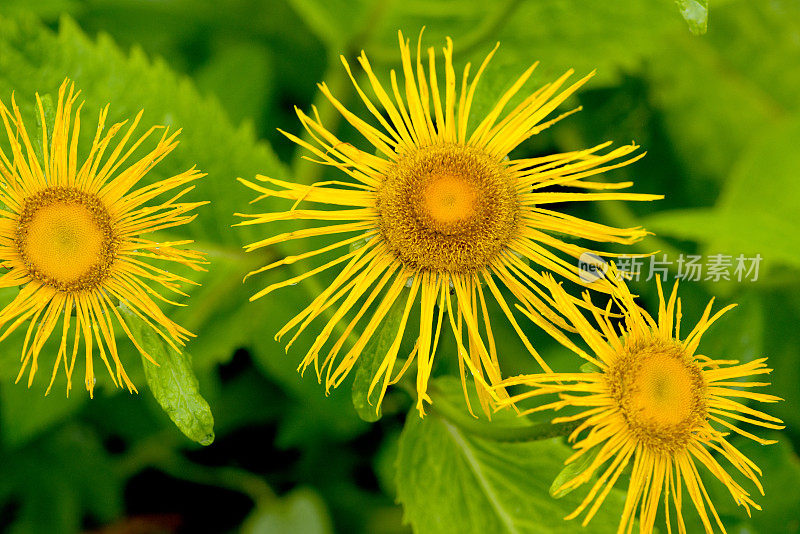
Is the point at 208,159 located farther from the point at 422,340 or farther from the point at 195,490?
the point at 195,490

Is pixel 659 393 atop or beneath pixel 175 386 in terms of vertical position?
atop

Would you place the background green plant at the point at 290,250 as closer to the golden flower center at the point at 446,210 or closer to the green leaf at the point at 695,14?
the golden flower center at the point at 446,210

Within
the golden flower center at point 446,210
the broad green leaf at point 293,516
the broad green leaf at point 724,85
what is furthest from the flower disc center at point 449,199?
the broad green leaf at point 724,85

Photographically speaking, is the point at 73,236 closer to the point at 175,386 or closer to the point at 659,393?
the point at 175,386

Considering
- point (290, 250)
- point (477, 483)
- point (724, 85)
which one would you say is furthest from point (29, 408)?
point (724, 85)

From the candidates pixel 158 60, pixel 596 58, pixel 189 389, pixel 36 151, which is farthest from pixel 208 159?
pixel 596 58
